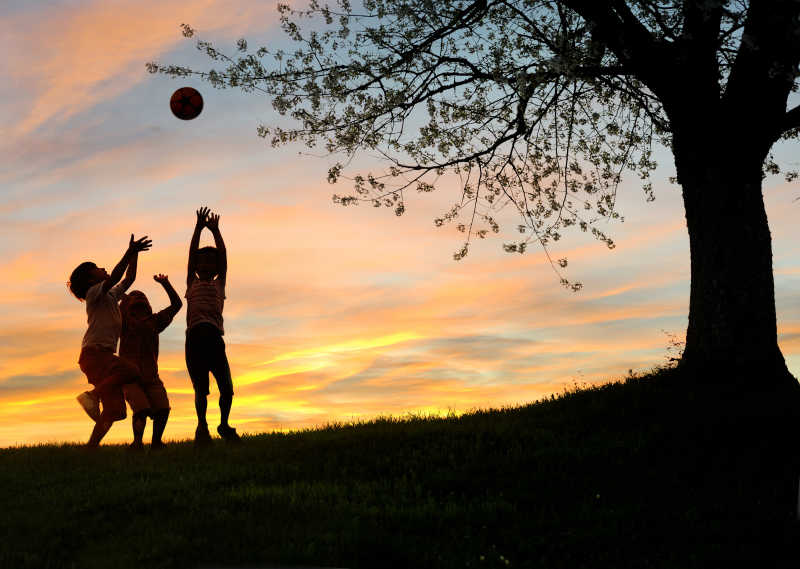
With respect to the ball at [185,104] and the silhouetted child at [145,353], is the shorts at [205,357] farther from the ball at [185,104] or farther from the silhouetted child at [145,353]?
the ball at [185,104]

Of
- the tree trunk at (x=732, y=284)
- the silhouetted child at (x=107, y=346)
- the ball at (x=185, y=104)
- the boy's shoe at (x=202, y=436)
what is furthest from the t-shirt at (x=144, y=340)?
the tree trunk at (x=732, y=284)

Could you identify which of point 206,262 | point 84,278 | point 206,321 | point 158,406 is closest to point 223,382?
point 206,321

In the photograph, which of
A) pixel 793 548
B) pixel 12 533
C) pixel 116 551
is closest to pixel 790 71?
pixel 793 548

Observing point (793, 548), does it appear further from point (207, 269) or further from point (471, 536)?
point (207, 269)

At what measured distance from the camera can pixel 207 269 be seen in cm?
1388

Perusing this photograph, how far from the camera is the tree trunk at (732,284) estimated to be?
15.4 meters

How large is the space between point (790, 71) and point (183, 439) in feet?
42.6

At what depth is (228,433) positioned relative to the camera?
47.0ft

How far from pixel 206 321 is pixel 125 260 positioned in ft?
5.26

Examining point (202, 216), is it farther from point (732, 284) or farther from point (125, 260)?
point (732, 284)

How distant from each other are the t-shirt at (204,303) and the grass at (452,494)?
2141 mm

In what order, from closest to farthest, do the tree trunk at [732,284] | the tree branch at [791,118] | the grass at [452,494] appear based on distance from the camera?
1. the grass at [452,494]
2. the tree trunk at [732,284]
3. the tree branch at [791,118]

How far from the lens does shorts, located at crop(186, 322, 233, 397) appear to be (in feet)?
44.4

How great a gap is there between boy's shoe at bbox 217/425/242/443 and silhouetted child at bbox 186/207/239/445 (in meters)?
0.02
